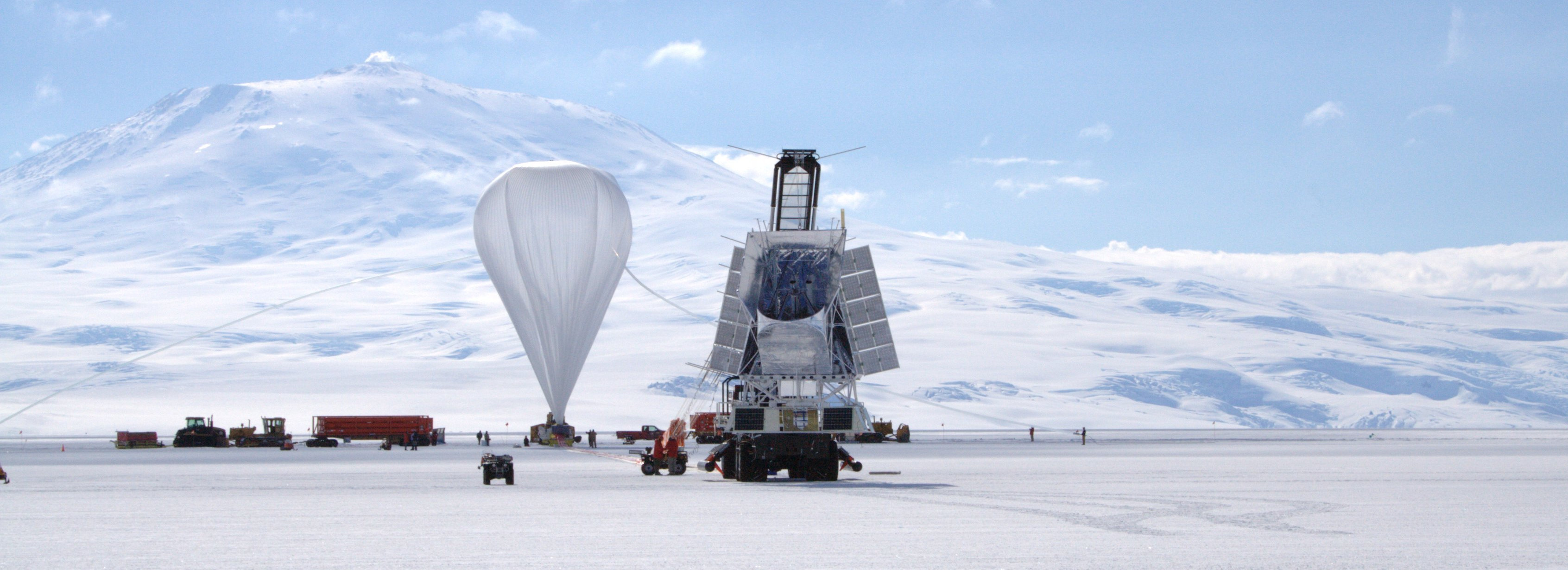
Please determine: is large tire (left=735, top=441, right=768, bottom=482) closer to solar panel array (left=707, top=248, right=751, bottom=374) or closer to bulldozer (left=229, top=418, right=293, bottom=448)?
solar panel array (left=707, top=248, right=751, bottom=374)

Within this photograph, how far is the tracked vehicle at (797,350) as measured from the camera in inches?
1512

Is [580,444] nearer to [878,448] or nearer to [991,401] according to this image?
[878,448]

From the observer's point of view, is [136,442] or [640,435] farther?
[640,435]

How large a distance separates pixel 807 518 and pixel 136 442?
231 ft

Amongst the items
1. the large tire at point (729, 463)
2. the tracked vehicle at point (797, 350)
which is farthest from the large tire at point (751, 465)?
the large tire at point (729, 463)

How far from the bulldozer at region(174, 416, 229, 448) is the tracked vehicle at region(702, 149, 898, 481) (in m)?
53.7

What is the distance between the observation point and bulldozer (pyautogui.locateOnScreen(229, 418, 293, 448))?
279 feet

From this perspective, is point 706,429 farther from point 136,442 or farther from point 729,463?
point 136,442

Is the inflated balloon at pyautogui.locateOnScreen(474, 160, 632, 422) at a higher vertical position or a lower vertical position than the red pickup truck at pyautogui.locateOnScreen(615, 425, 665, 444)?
higher

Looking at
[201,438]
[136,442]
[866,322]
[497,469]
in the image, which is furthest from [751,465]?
[136,442]

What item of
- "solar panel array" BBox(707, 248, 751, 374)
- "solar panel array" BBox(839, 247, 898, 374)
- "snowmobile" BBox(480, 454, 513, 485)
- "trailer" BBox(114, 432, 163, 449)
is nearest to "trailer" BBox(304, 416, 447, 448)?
"trailer" BBox(114, 432, 163, 449)

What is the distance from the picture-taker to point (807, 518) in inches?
982

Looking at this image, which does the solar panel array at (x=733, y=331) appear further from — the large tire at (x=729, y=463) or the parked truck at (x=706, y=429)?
the large tire at (x=729, y=463)

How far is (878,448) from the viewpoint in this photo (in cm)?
7538
